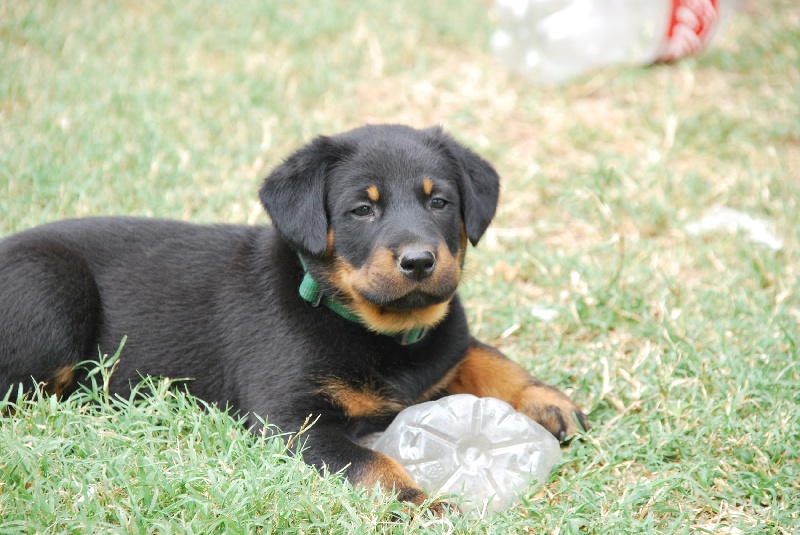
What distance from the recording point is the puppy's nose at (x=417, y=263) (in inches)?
119

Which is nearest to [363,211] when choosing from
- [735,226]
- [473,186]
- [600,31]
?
[473,186]

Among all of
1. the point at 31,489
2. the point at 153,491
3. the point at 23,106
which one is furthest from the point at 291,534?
the point at 23,106

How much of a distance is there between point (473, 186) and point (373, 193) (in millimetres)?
464

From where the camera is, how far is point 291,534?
8.74ft

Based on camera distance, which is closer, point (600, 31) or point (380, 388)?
point (380, 388)

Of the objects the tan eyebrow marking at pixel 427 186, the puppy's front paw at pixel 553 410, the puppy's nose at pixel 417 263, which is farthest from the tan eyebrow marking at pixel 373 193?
the puppy's front paw at pixel 553 410

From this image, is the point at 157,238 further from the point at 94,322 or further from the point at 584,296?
the point at 584,296

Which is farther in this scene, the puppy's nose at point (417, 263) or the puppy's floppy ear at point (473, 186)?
the puppy's floppy ear at point (473, 186)

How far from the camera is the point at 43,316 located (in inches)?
134

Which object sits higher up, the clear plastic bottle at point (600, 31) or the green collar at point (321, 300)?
the clear plastic bottle at point (600, 31)

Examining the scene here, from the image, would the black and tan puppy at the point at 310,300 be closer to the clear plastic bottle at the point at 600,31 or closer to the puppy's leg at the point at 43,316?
the puppy's leg at the point at 43,316

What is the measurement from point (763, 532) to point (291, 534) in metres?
1.51

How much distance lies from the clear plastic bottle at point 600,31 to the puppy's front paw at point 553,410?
160 inches

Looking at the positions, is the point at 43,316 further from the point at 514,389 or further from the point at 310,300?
the point at 514,389
